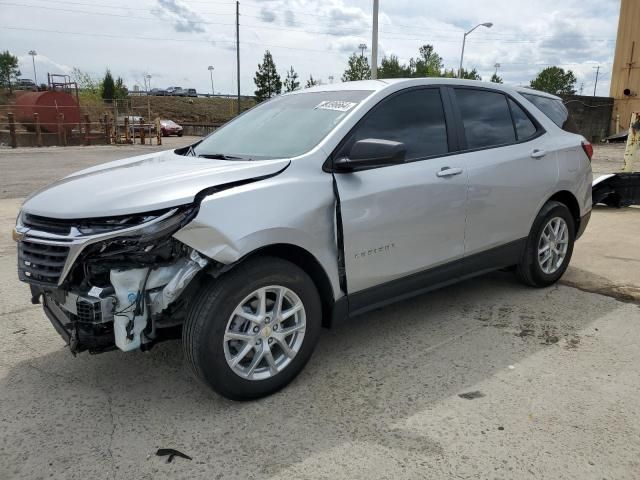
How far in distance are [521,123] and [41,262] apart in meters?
3.74

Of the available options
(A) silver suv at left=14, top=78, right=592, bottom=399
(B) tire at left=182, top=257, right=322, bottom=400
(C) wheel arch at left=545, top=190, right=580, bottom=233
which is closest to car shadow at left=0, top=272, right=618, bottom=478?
(B) tire at left=182, top=257, right=322, bottom=400

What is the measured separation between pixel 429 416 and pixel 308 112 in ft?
6.87

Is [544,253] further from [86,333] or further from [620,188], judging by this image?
[620,188]

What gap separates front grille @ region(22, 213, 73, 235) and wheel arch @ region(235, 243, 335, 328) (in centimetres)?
90

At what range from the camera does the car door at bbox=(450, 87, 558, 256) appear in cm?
395

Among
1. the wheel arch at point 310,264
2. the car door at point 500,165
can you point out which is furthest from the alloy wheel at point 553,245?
the wheel arch at point 310,264

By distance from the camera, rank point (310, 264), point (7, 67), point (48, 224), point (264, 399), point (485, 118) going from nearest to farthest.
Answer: point (48, 224), point (264, 399), point (310, 264), point (485, 118), point (7, 67)

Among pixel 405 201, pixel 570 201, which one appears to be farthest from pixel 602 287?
pixel 405 201

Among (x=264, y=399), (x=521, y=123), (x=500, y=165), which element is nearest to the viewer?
(x=264, y=399)

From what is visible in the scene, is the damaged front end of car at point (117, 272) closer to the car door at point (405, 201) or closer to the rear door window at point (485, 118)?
the car door at point (405, 201)

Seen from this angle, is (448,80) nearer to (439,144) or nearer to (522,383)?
(439,144)

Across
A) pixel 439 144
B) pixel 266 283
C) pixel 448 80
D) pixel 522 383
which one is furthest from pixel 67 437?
pixel 448 80

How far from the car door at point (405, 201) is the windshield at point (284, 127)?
207mm

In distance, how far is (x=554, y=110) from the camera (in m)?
4.91
